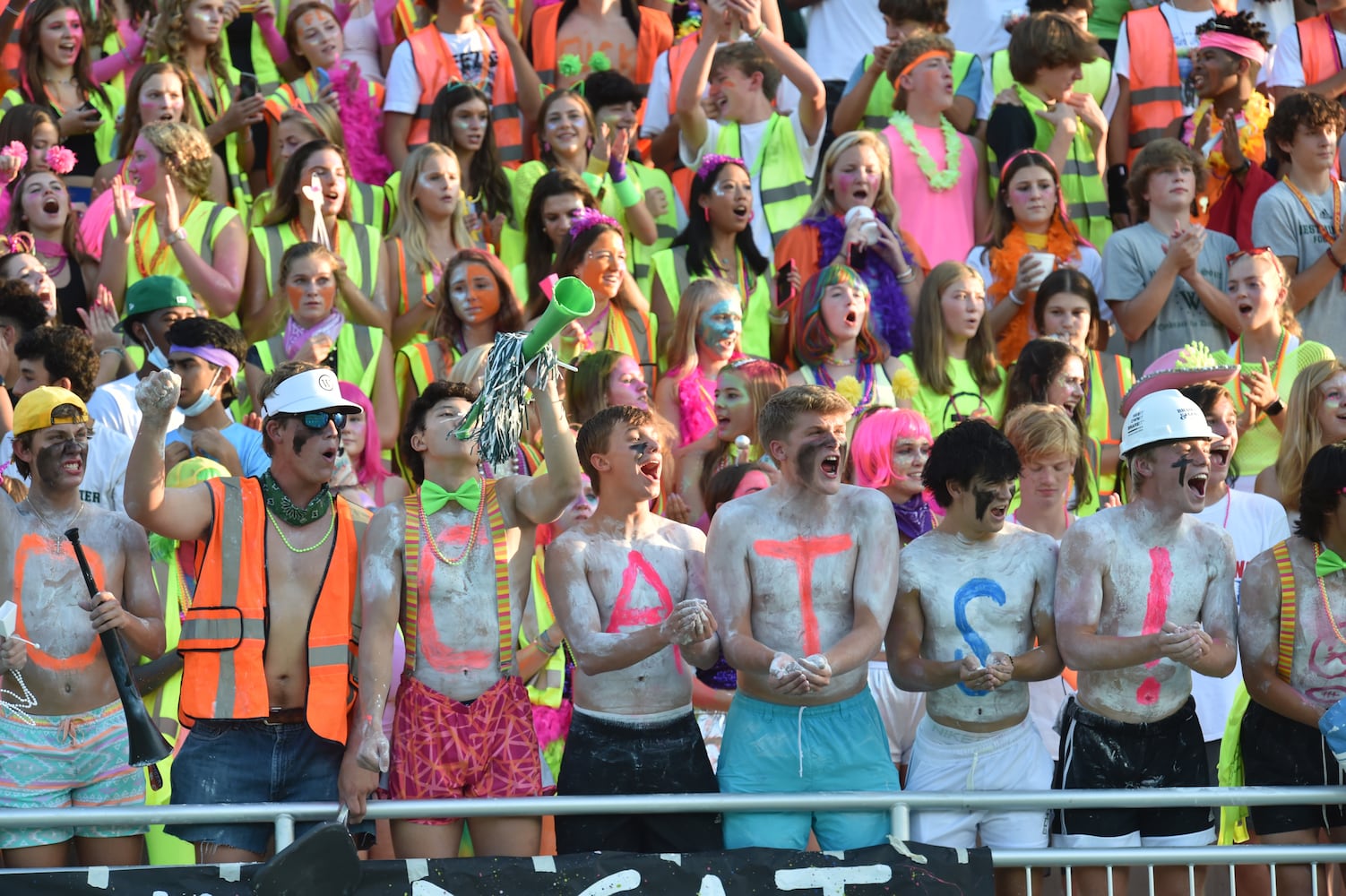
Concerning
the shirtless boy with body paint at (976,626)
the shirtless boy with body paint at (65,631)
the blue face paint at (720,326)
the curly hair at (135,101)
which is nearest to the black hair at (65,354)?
the shirtless boy with body paint at (65,631)

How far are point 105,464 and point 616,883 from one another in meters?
3.04

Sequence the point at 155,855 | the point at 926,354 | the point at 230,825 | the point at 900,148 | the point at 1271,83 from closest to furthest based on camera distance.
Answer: the point at 230,825, the point at 155,855, the point at 926,354, the point at 900,148, the point at 1271,83

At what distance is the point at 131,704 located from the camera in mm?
4793

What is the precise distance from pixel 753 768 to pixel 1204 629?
4.57 feet

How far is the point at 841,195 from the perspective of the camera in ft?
27.7

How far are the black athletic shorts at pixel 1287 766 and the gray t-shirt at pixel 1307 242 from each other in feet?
12.7

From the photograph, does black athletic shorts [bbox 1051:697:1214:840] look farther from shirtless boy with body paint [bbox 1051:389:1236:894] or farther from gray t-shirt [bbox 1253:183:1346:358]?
gray t-shirt [bbox 1253:183:1346:358]

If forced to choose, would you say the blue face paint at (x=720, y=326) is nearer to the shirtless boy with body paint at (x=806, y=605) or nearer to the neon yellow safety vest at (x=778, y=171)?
the neon yellow safety vest at (x=778, y=171)

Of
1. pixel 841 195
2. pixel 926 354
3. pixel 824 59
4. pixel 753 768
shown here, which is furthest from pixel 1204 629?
pixel 824 59

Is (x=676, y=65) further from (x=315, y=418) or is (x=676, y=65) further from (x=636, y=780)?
(x=636, y=780)

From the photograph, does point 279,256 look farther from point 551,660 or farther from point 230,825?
point 230,825

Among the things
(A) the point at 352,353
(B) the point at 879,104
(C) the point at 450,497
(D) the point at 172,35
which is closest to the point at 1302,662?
(C) the point at 450,497

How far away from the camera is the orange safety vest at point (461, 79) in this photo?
9.37 meters

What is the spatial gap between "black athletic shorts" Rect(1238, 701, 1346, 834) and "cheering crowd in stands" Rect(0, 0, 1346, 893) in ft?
0.04
